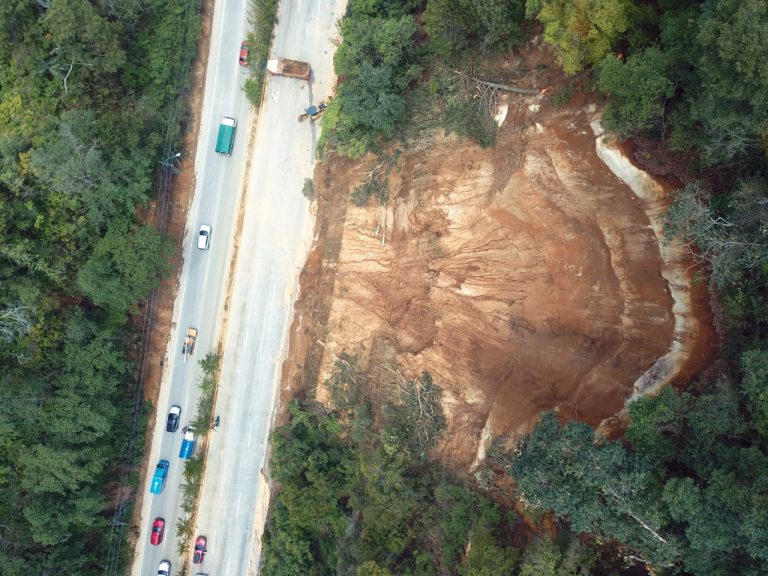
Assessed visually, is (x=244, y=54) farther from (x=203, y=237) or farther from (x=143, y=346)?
(x=143, y=346)

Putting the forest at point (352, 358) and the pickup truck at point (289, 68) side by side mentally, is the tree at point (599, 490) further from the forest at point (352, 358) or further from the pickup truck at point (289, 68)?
the pickup truck at point (289, 68)

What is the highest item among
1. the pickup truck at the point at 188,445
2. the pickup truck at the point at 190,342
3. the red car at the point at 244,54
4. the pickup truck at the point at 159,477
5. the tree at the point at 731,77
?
the red car at the point at 244,54

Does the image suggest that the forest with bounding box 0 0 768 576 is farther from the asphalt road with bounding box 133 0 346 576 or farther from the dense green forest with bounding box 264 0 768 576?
the asphalt road with bounding box 133 0 346 576

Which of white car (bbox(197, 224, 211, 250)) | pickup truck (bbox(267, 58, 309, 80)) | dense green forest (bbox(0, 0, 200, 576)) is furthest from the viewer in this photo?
white car (bbox(197, 224, 211, 250))

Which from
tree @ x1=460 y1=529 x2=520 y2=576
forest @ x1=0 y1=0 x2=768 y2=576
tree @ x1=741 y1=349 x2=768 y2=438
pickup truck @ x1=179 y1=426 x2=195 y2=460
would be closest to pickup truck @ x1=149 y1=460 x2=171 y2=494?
pickup truck @ x1=179 y1=426 x2=195 y2=460

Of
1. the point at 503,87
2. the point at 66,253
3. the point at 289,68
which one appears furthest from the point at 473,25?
the point at 66,253

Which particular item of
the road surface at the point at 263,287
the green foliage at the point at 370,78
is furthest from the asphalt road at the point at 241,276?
the green foliage at the point at 370,78

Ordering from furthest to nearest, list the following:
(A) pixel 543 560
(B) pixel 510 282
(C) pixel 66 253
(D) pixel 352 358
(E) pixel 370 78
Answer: (D) pixel 352 358 → (C) pixel 66 253 → (E) pixel 370 78 → (B) pixel 510 282 → (A) pixel 543 560
